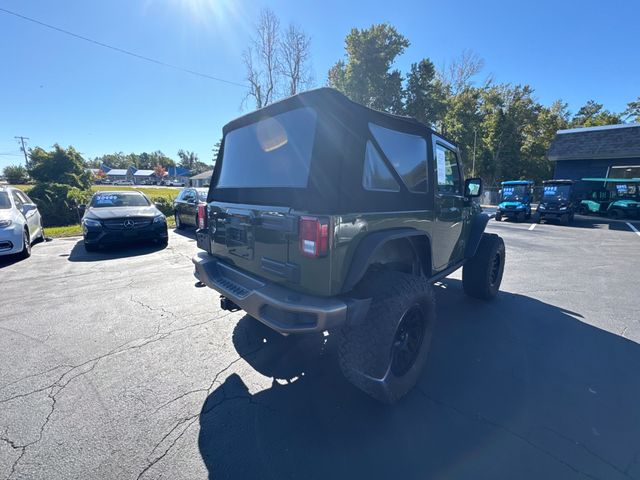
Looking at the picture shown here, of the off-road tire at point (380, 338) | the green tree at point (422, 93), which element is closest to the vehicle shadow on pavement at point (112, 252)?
the off-road tire at point (380, 338)

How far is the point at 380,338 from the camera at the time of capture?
84.7 inches

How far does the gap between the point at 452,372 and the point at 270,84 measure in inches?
1028

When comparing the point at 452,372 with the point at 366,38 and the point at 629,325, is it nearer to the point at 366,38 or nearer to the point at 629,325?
the point at 629,325

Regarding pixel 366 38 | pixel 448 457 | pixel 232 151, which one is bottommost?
pixel 448 457

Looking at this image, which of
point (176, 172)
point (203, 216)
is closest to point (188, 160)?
point (176, 172)

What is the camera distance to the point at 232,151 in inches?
124

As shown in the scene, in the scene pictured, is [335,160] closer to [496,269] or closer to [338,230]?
[338,230]

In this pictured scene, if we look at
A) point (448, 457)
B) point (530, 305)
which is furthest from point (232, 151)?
point (530, 305)

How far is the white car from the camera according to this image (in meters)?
5.88

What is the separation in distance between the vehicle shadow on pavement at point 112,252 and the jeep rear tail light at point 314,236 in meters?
6.38

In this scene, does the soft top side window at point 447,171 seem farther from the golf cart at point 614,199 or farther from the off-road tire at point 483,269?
the golf cart at point 614,199

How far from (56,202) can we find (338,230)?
1350 cm

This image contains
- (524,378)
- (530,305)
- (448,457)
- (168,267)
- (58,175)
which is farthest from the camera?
(58,175)

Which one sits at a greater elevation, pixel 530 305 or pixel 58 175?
pixel 58 175
